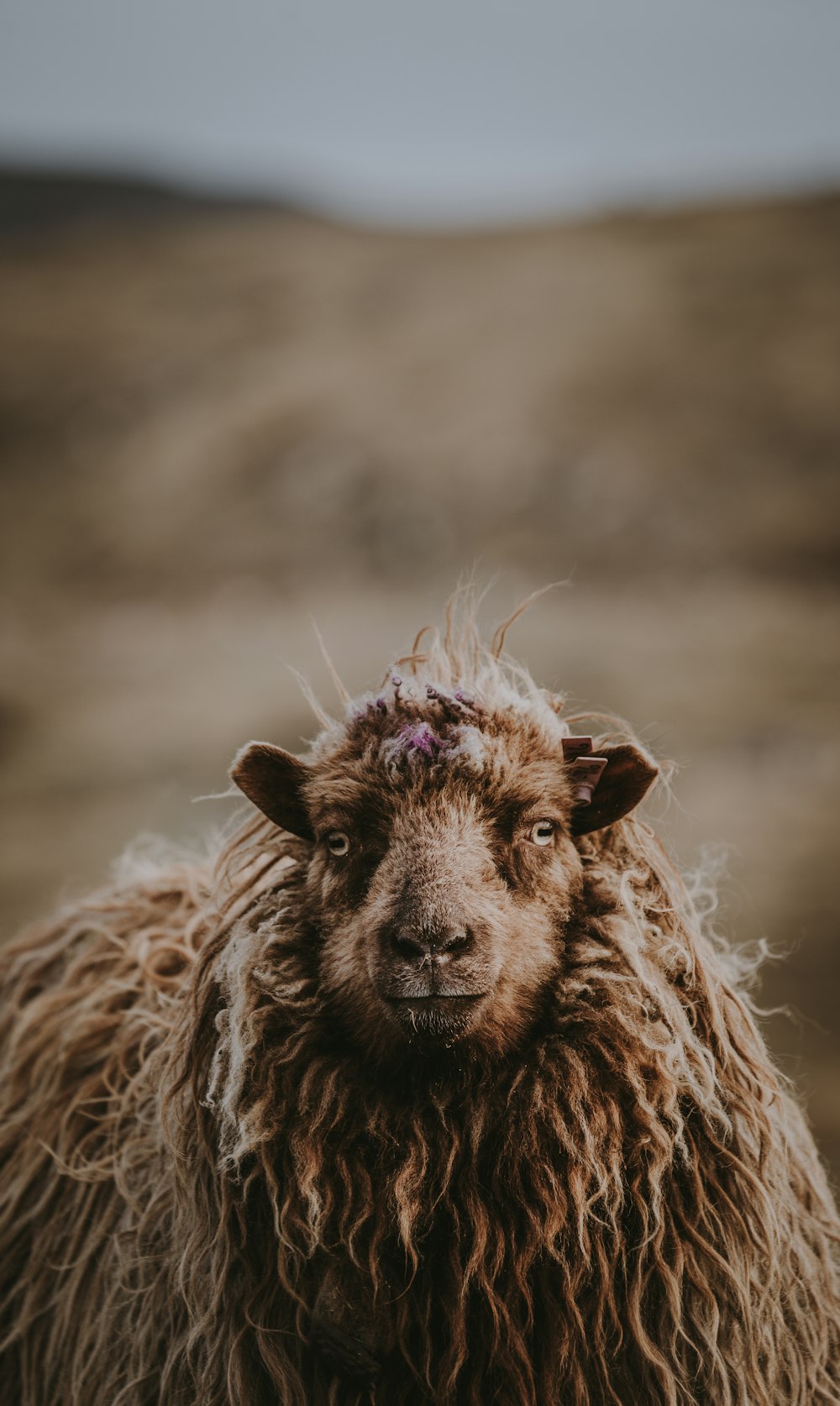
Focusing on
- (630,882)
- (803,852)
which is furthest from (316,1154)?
(803,852)

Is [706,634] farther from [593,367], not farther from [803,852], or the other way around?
[593,367]

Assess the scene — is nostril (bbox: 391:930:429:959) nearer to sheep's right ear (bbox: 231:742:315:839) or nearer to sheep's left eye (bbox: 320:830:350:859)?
sheep's left eye (bbox: 320:830:350:859)

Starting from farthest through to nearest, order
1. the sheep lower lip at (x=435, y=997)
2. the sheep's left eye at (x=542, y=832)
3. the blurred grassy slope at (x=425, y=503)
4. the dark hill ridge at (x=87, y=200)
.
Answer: the dark hill ridge at (x=87, y=200) < the blurred grassy slope at (x=425, y=503) < the sheep's left eye at (x=542, y=832) < the sheep lower lip at (x=435, y=997)

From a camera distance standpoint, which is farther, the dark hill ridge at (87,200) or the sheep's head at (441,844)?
the dark hill ridge at (87,200)

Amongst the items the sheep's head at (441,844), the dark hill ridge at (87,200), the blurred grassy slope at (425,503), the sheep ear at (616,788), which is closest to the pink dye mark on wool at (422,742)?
the sheep's head at (441,844)

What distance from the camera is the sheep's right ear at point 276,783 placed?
2941mm

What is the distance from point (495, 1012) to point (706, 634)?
18123 mm

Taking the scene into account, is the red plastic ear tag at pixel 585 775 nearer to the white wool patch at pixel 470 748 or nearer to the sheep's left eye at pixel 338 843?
the white wool patch at pixel 470 748

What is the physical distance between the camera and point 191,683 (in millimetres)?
19953

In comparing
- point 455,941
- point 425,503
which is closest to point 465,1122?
point 455,941

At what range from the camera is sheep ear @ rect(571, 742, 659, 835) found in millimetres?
2854

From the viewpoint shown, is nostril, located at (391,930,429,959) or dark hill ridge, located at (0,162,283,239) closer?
nostril, located at (391,930,429,959)

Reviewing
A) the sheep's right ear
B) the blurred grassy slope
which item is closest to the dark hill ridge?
the blurred grassy slope

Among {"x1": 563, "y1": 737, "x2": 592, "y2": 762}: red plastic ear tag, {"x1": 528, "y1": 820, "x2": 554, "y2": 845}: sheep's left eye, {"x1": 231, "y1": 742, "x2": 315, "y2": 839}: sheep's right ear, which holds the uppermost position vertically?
{"x1": 563, "y1": 737, "x2": 592, "y2": 762}: red plastic ear tag
